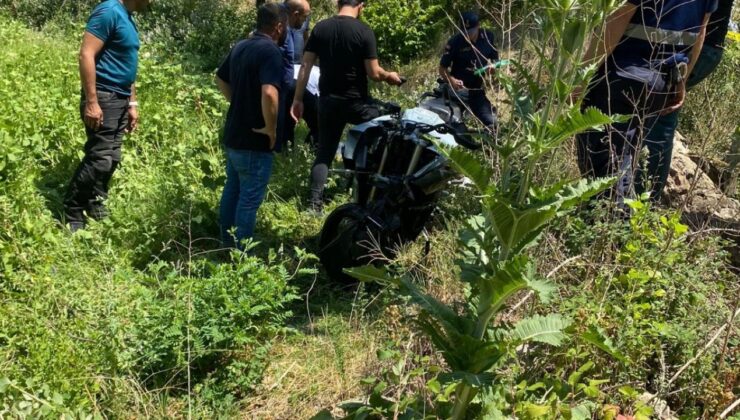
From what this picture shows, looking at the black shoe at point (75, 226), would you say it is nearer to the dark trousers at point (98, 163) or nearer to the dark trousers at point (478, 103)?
the dark trousers at point (98, 163)

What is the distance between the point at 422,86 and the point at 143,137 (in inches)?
198

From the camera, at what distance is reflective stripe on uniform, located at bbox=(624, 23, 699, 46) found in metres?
4.05

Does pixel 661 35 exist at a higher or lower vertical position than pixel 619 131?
higher

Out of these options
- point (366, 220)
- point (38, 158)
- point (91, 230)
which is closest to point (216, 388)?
point (366, 220)

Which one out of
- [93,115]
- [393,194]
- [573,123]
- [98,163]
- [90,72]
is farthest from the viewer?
[98,163]

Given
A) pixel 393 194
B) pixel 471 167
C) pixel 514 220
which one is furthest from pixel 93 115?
pixel 514 220

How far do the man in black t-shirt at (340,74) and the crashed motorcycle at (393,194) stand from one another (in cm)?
76

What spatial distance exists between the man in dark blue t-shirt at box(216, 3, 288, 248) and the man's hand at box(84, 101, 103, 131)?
0.97m

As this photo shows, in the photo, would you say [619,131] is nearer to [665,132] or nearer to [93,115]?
[665,132]

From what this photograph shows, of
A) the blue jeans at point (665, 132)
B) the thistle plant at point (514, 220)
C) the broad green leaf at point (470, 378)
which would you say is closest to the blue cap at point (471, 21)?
the blue jeans at point (665, 132)

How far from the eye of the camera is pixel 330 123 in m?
6.04

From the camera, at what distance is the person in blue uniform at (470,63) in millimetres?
7375

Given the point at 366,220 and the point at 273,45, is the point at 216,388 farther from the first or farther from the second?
the point at 273,45

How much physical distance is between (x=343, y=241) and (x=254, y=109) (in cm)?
111
